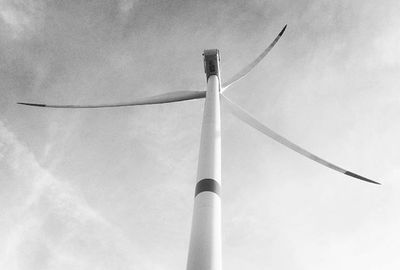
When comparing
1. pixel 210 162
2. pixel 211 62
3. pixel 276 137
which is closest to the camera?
pixel 210 162

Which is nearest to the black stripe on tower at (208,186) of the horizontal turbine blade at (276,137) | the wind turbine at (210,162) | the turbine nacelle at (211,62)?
the wind turbine at (210,162)

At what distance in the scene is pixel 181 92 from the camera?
925 inches

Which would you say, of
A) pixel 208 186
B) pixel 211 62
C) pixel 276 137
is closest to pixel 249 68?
pixel 211 62

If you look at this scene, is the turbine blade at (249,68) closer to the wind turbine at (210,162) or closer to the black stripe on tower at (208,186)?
the wind turbine at (210,162)

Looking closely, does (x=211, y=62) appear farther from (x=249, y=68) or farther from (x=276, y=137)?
(x=276, y=137)

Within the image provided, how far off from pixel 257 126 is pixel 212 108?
307cm

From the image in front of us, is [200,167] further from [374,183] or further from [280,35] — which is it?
[280,35]

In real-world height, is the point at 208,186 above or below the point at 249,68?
below

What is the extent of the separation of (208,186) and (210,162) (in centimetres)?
147

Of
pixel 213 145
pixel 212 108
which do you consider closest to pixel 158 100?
pixel 212 108

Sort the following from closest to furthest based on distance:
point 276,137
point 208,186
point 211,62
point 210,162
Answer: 1. point 208,186
2. point 210,162
3. point 276,137
4. point 211,62

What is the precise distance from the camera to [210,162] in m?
15.1

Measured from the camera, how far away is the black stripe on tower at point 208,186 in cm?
1375

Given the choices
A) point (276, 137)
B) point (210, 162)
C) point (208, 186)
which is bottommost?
point (208, 186)
